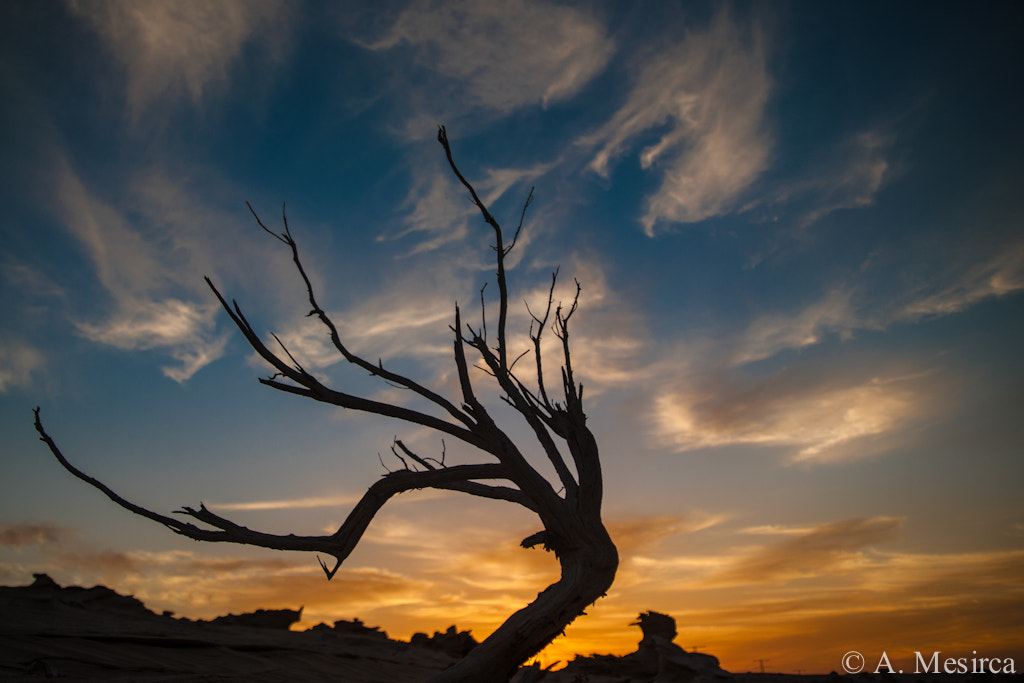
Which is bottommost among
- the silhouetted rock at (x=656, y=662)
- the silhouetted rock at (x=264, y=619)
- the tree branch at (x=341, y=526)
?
the silhouetted rock at (x=656, y=662)

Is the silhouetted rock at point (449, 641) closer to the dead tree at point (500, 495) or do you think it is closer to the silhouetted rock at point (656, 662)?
the silhouetted rock at point (656, 662)

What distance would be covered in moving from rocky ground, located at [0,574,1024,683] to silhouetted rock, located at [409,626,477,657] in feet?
1.32

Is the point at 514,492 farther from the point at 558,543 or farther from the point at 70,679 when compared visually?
the point at 70,679

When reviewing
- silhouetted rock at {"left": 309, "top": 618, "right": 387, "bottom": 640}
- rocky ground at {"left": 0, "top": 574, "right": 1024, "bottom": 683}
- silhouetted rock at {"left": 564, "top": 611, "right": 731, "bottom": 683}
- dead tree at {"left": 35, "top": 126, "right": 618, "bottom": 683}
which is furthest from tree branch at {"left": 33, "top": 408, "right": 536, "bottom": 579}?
silhouetted rock at {"left": 309, "top": 618, "right": 387, "bottom": 640}

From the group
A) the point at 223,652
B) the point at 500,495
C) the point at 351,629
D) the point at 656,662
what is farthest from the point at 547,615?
the point at 351,629

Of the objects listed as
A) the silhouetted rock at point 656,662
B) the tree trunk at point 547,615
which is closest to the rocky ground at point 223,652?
the silhouetted rock at point 656,662

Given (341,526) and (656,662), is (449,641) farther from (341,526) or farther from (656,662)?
(341,526)

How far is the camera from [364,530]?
16.4 ft

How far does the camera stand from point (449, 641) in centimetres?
1411

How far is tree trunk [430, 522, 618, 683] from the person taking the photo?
4703 millimetres

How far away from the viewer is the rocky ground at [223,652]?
7441 mm

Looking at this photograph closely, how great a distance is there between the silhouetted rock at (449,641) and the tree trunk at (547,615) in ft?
32.8

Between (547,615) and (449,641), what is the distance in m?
10.7

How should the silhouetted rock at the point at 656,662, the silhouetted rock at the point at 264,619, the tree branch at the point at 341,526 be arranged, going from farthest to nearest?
the silhouetted rock at the point at 264,619
the silhouetted rock at the point at 656,662
the tree branch at the point at 341,526
